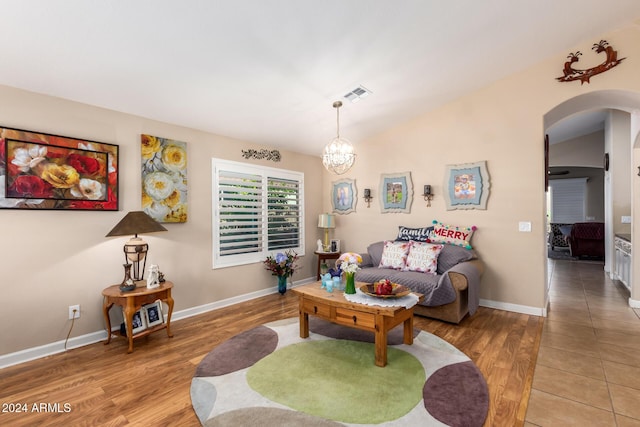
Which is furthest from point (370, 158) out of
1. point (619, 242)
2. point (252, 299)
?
point (619, 242)

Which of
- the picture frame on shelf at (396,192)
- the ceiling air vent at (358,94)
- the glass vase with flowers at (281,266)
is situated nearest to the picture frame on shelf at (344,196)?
the picture frame on shelf at (396,192)

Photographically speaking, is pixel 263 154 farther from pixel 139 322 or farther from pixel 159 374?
A: pixel 159 374

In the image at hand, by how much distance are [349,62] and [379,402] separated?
309cm

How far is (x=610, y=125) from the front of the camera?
5.39 metres

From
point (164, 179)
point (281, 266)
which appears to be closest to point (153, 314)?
point (164, 179)

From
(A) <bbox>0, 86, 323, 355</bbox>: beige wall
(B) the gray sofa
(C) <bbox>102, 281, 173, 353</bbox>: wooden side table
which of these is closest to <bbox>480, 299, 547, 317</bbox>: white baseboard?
(B) the gray sofa

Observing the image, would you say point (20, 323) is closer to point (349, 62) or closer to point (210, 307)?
point (210, 307)

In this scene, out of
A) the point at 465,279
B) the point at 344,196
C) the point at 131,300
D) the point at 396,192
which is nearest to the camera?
the point at 131,300

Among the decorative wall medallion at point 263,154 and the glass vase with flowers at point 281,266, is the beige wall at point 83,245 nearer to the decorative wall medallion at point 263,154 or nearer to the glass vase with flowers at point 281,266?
the decorative wall medallion at point 263,154

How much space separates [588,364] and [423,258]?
6.05ft

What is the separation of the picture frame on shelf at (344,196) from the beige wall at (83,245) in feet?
8.07

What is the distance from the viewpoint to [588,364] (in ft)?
8.20

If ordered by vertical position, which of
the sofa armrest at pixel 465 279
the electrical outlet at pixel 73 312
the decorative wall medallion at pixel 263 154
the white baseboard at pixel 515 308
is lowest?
the white baseboard at pixel 515 308

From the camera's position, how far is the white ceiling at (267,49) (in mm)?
2189
